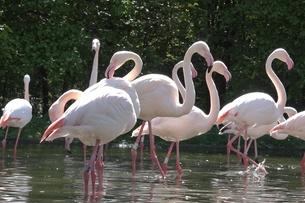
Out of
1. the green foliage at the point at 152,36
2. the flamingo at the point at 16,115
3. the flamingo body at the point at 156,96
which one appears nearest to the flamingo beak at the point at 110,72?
the flamingo body at the point at 156,96

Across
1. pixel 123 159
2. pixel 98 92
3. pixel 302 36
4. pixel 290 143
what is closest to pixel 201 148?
pixel 290 143

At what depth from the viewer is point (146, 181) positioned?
10289 mm

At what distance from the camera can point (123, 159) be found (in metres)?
14.3

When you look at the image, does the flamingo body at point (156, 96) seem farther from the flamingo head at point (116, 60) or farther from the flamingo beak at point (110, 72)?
the flamingo beak at point (110, 72)

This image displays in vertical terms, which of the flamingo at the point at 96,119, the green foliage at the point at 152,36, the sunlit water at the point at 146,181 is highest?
the green foliage at the point at 152,36

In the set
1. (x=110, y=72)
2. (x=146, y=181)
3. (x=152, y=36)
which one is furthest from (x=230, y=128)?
(x=152, y=36)

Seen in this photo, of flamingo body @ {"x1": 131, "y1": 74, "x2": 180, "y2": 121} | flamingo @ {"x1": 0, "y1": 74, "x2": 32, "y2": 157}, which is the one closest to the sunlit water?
flamingo body @ {"x1": 131, "y1": 74, "x2": 180, "y2": 121}

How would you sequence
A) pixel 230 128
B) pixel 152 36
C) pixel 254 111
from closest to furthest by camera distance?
pixel 254 111
pixel 230 128
pixel 152 36

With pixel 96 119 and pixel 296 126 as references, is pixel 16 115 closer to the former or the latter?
pixel 296 126

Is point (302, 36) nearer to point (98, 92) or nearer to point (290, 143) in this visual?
point (290, 143)

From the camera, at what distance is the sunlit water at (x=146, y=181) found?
855 cm

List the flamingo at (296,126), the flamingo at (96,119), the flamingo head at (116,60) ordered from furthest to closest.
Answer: the flamingo at (296,126) < the flamingo head at (116,60) < the flamingo at (96,119)

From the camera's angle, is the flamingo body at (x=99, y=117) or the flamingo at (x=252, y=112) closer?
the flamingo body at (x=99, y=117)

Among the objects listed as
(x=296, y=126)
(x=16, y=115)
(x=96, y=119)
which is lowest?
(x=96, y=119)
